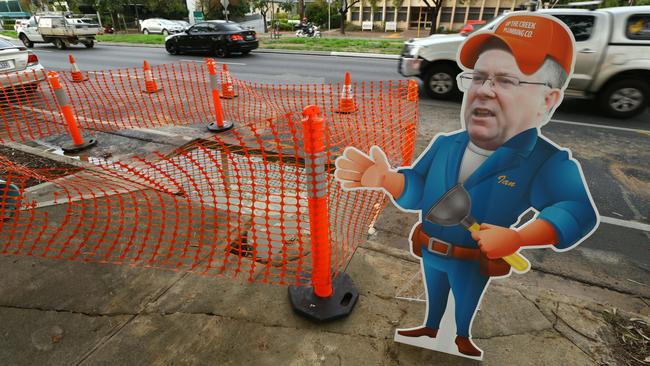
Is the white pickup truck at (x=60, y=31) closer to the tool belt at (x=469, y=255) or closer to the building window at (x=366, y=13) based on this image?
the tool belt at (x=469, y=255)

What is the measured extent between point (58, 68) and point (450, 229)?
17.3 meters

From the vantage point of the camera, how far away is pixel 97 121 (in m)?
7.48

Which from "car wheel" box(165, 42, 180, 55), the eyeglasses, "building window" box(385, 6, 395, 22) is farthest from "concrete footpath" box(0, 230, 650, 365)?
"building window" box(385, 6, 395, 22)

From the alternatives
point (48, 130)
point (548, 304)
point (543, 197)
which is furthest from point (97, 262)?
point (48, 130)

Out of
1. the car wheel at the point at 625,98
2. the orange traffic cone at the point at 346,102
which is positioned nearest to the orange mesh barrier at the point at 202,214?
the orange traffic cone at the point at 346,102

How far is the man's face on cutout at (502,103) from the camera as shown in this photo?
1647 millimetres

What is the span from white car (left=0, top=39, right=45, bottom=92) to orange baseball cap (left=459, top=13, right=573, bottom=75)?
9985mm

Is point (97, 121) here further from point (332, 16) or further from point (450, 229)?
point (332, 16)

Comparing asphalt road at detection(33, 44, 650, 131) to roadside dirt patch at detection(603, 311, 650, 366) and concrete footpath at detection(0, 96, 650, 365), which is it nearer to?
roadside dirt patch at detection(603, 311, 650, 366)

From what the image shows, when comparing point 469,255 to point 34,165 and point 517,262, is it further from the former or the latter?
point 34,165

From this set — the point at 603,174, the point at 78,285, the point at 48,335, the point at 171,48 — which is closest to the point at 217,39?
the point at 171,48

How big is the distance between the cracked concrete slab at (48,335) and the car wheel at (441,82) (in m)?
7.78

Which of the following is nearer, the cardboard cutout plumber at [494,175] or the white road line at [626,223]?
the cardboard cutout plumber at [494,175]

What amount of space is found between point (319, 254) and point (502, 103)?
1.53 m
